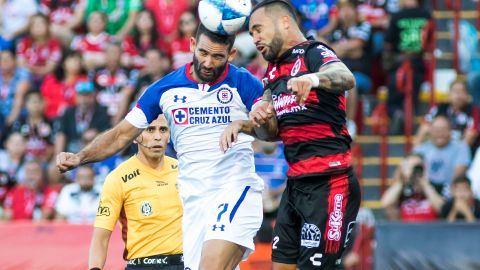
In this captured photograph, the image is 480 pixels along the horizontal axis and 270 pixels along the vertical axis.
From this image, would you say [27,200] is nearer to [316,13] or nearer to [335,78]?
[316,13]

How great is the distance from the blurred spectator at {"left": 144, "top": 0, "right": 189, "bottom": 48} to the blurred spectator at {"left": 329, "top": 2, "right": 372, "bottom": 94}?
7.68 ft

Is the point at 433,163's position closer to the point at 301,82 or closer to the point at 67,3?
the point at 67,3

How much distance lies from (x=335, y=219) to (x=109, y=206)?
1.97 meters

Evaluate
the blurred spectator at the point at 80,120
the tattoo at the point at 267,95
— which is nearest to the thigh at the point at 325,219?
the tattoo at the point at 267,95

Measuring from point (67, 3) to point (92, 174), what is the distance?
4962 mm

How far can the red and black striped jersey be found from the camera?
8391 millimetres

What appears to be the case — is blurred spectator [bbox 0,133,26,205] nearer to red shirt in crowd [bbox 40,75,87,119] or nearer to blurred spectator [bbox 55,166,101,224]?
red shirt in crowd [bbox 40,75,87,119]

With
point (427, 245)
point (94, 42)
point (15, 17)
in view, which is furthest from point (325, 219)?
point (15, 17)

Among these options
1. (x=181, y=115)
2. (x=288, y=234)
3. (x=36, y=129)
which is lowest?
(x=288, y=234)

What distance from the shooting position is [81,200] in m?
14.7

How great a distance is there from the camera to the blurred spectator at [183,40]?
16.9m

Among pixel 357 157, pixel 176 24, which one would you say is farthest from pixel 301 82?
pixel 176 24

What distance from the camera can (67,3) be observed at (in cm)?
1900

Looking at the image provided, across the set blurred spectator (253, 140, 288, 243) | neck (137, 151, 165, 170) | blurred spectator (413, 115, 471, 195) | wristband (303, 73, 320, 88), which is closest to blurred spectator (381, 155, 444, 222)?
blurred spectator (413, 115, 471, 195)
